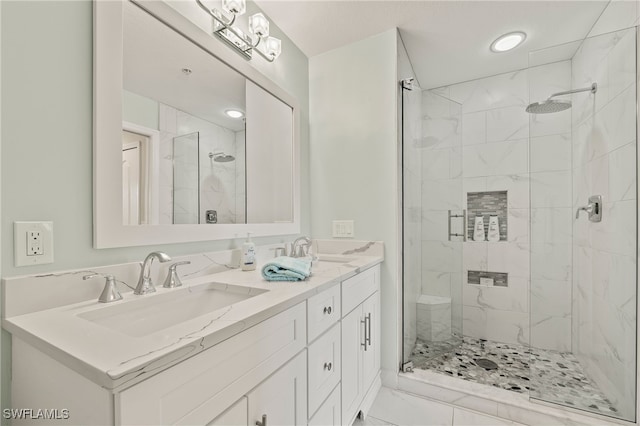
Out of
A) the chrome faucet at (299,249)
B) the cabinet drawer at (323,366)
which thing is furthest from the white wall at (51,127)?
the chrome faucet at (299,249)

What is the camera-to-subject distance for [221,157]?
4.61 feet

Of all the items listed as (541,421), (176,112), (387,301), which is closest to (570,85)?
(387,301)

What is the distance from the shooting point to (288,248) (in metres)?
1.79

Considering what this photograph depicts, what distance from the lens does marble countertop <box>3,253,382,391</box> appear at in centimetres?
49

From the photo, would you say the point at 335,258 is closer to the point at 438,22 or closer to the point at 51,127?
the point at 51,127

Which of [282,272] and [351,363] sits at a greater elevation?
[282,272]

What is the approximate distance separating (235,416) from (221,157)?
1.07 metres

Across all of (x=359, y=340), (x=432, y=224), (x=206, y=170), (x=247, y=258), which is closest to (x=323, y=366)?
(x=359, y=340)

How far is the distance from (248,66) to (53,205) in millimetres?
1135

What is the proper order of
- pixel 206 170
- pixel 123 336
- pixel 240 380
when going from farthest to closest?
1. pixel 206 170
2. pixel 240 380
3. pixel 123 336

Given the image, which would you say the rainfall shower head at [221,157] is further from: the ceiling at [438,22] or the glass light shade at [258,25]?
the ceiling at [438,22]

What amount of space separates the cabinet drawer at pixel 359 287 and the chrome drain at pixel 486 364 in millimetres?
1034

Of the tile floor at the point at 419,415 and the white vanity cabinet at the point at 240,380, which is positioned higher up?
the white vanity cabinet at the point at 240,380

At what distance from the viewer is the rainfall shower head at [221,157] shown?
1361mm
